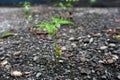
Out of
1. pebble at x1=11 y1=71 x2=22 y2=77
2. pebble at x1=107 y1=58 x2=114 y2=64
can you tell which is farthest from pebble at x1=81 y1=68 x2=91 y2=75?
pebble at x1=11 y1=71 x2=22 y2=77

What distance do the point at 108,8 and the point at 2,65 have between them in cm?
384

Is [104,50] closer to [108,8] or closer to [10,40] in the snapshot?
[10,40]

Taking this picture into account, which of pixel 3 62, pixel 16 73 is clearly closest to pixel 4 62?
pixel 3 62

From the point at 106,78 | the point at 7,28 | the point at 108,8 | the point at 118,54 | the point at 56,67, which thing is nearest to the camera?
the point at 106,78

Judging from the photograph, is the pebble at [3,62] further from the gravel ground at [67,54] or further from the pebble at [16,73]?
the pebble at [16,73]

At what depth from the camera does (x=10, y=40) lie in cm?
365

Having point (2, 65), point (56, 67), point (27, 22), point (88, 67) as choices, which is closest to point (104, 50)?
point (88, 67)

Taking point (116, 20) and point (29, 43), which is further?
point (116, 20)

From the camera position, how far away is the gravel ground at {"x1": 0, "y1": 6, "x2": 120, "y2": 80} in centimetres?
274

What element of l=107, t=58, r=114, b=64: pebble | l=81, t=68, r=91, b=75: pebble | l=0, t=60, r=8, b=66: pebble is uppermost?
l=0, t=60, r=8, b=66: pebble

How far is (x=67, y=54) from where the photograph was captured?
10.3 feet

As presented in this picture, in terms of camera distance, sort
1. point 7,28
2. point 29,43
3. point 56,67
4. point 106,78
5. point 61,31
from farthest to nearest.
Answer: point 7,28 < point 61,31 < point 29,43 < point 56,67 < point 106,78

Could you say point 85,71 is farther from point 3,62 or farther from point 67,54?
point 3,62

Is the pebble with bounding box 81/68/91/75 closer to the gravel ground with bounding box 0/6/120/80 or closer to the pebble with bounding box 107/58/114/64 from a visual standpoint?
the gravel ground with bounding box 0/6/120/80
